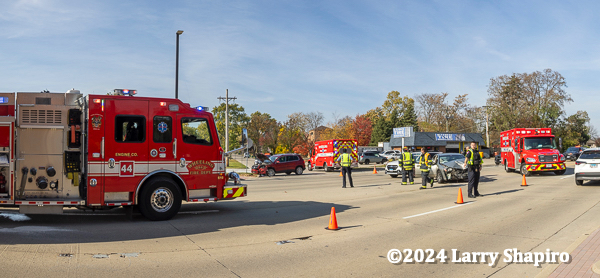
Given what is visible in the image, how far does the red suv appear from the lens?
31.0m

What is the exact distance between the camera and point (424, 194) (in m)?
15.7

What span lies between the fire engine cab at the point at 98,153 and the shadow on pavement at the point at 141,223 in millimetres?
448

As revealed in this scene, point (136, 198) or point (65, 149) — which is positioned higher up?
point (65, 149)

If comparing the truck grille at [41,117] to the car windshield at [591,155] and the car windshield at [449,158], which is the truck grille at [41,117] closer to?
the car windshield at [449,158]

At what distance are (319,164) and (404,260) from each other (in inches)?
1224

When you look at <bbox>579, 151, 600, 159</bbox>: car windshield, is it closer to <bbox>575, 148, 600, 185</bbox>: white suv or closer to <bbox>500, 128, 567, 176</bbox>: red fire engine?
<bbox>575, 148, 600, 185</bbox>: white suv

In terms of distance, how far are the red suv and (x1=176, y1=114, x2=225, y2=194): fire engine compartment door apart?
807 inches

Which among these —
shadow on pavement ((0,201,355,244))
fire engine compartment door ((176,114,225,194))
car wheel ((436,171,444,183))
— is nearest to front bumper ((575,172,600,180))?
car wheel ((436,171,444,183))

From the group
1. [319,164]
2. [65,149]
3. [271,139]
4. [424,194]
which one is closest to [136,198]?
[65,149]

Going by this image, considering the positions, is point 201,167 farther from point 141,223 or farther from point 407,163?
point 407,163

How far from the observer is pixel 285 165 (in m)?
31.8

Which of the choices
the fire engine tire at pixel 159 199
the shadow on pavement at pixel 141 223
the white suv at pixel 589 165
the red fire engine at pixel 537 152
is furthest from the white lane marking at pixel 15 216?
the red fire engine at pixel 537 152

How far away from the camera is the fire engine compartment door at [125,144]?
9.19 metres

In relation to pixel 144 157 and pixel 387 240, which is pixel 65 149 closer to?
pixel 144 157
